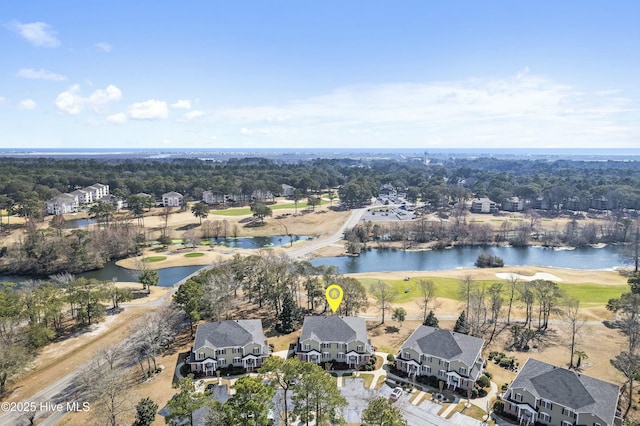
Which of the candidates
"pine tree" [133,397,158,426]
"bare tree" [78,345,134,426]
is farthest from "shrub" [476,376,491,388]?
"bare tree" [78,345,134,426]

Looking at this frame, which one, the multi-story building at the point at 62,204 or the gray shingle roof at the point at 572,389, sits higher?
the multi-story building at the point at 62,204

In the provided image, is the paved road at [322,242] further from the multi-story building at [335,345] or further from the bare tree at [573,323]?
the bare tree at [573,323]

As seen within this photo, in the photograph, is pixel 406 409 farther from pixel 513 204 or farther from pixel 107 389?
pixel 513 204

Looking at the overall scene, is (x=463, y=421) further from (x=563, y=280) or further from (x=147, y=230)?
(x=147, y=230)

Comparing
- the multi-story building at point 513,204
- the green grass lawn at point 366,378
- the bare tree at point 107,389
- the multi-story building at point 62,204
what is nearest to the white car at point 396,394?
the green grass lawn at point 366,378

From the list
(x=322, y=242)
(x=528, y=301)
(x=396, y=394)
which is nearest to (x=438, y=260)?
(x=322, y=242)

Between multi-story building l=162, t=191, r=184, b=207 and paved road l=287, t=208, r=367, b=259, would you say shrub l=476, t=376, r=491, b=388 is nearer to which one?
paved road l=287, t=208, r=367, b=259

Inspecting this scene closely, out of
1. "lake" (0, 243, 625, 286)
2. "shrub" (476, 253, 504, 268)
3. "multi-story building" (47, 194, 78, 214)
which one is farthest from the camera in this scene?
"multi-story building" (47, 194, 78, 214)
